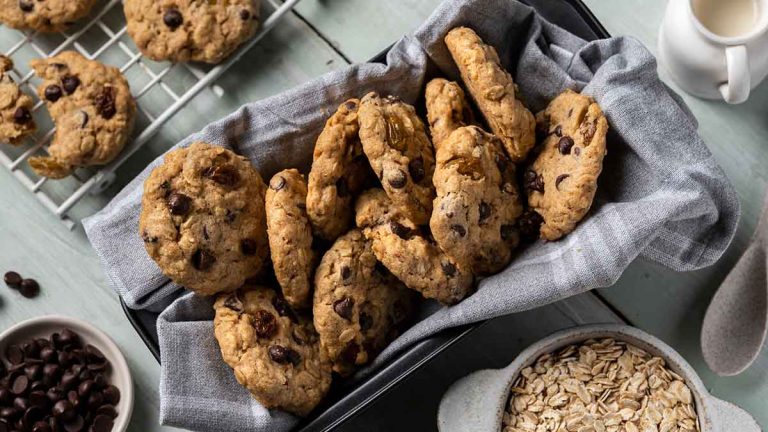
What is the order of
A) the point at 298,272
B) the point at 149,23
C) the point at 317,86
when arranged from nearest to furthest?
the point at 298,272 < the point at 317,86 < the point at 149,23

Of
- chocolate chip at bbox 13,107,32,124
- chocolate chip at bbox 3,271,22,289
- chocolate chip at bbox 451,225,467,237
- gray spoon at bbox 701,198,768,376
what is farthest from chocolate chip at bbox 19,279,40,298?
gray spoon at bbox 701,198,768,376

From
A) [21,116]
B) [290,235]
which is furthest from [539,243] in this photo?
[21,116]

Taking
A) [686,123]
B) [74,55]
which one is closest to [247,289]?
[74,55]

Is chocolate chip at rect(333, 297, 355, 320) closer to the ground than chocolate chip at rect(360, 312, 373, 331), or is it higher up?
higher up

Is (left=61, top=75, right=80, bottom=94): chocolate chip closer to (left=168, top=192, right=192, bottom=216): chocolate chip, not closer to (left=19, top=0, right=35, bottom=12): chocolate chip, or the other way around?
(left=19, top=0, right=35, bottom=12): chocolate chip

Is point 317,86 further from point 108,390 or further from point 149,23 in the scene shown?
point 108,390

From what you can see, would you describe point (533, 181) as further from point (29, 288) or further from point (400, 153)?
point (29, 288)
